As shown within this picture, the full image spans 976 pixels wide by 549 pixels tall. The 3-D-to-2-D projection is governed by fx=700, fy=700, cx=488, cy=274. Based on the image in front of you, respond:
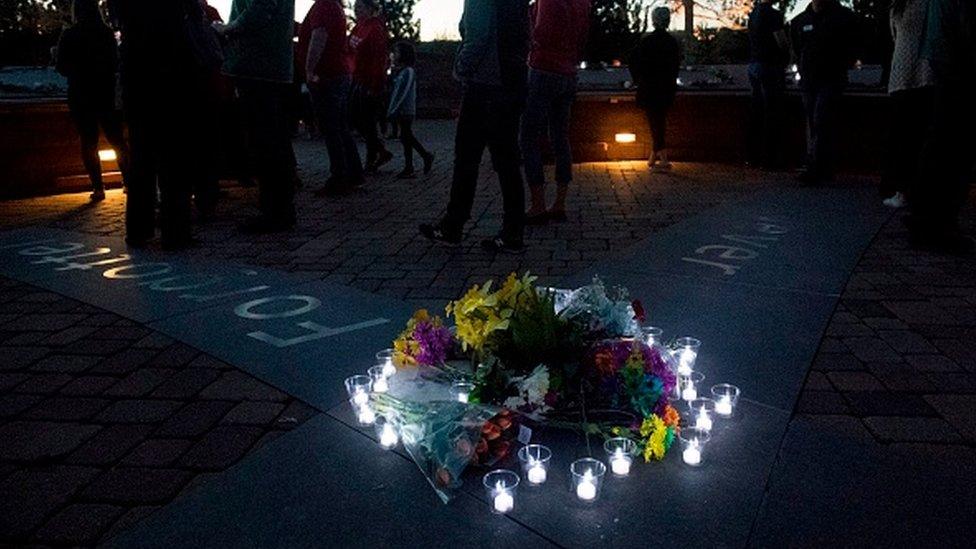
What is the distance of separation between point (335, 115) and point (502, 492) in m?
5.89

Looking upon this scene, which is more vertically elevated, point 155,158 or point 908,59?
point 908,59

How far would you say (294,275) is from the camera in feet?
14.6

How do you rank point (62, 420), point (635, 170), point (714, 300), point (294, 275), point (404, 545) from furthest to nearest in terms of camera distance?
point (635, 170), point (294, 275), point (714, 300), point (62, 420), point (404, 545)

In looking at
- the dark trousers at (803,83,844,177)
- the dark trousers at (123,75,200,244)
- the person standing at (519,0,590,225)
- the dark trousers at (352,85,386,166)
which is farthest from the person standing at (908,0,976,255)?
the dark trousers at (352,85,386,166)

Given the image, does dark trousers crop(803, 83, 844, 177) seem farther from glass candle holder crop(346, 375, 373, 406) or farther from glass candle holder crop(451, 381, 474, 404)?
glass candle holder crop(346, 375, 373, 406)

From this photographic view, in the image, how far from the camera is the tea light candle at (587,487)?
1934 millimetres

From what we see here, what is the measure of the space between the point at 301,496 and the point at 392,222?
4264 millimetres

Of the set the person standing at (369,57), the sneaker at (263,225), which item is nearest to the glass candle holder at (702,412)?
the sneaker at (263,225)

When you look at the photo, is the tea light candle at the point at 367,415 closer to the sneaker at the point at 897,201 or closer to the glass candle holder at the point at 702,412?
the glass candle holder at the point at 702,412

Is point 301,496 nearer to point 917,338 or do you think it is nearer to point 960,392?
point 960,392

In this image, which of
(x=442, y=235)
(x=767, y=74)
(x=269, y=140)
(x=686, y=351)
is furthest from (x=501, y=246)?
(x=767, y=74)

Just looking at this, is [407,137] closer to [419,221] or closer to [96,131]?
[419,221]

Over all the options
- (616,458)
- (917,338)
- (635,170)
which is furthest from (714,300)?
(635,170)

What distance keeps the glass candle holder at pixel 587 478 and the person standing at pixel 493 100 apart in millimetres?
2944
